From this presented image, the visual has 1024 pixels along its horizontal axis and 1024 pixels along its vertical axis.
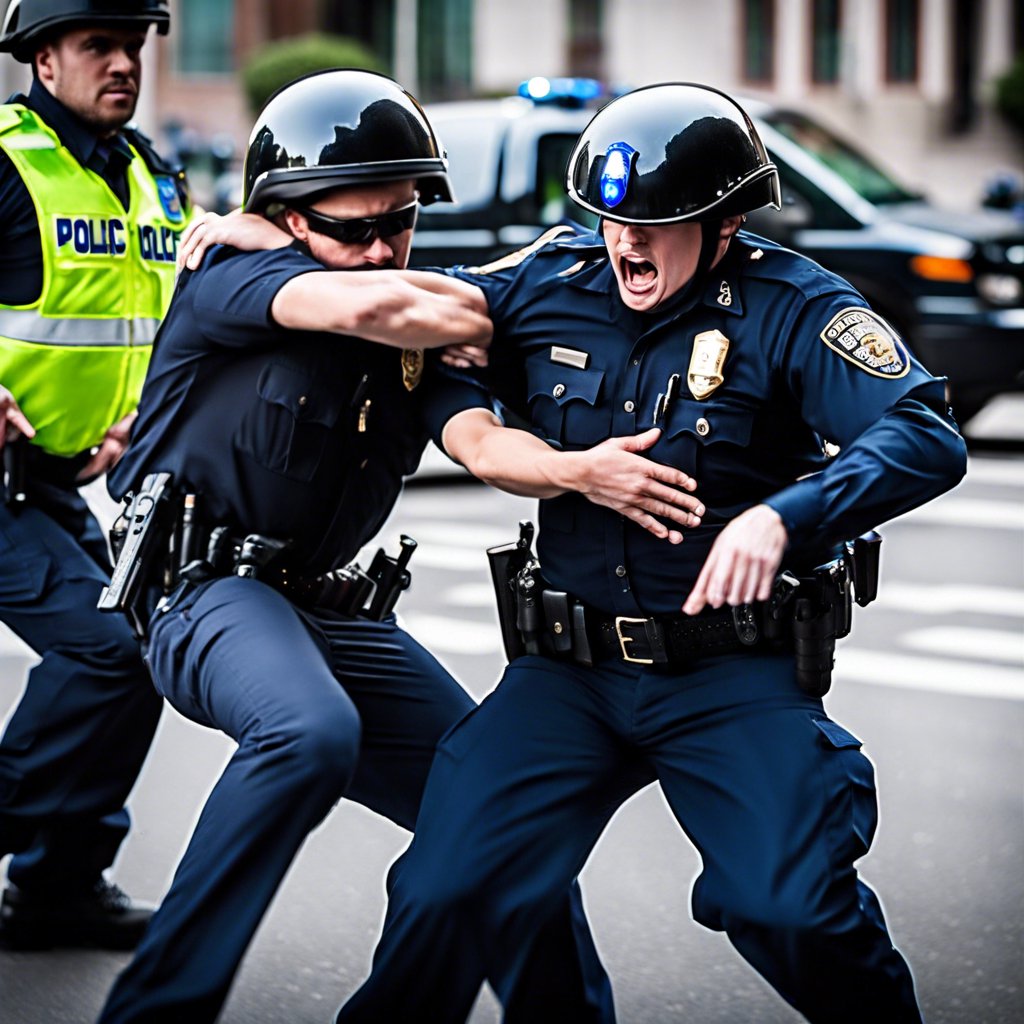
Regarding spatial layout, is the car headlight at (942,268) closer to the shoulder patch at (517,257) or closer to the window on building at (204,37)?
the shoulder patch at (517,257)

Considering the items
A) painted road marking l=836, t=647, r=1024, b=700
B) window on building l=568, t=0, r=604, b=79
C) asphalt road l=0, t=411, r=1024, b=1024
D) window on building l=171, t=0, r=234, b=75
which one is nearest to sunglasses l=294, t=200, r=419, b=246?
asphalt road l=0, t=411, r=1024, b=1024

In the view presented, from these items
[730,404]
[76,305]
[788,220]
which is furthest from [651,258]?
[788,220]

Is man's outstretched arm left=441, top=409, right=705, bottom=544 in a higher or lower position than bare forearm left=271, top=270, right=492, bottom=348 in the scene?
lower

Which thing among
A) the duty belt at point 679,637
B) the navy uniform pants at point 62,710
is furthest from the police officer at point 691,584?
the navy uniform pants at point 62,710

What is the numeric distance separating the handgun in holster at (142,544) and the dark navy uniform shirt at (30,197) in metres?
0.94

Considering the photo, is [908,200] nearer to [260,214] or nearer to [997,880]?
[997,880]

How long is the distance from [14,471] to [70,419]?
197 mm

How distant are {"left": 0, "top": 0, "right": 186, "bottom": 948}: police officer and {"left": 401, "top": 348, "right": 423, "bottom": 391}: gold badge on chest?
3.35ft

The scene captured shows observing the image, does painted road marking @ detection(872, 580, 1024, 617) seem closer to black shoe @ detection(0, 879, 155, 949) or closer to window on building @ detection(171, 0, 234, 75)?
black shoe @ detection(0, 879, 155, 949)

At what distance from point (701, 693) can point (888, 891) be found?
5.88 ft

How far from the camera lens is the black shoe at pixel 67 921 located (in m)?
4.58

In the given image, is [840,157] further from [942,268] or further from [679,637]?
[679,637]

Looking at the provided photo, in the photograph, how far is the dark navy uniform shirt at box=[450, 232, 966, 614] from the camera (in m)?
3.30

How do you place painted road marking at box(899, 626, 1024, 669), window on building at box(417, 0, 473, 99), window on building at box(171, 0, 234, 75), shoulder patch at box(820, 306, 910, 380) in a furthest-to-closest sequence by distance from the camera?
window on building at box(171, 0, 234, 75)
window on building at box(417, 0, 473, 99)
painted road marking at box(899, 626, 1024, 669)
shoulder patch at box(820, 306, 910, 380)
